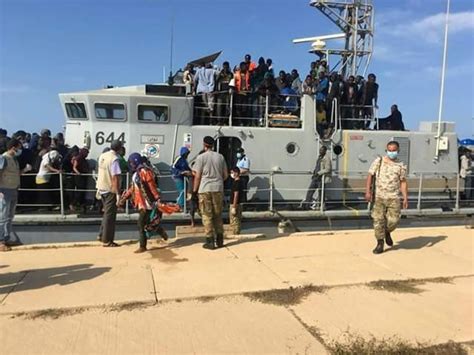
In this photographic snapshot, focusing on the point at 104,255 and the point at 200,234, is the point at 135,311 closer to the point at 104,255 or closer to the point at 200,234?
the point at 104,255

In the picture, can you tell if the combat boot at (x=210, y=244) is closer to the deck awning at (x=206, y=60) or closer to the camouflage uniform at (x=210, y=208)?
the camouflage uniform at (x=210, y=208)

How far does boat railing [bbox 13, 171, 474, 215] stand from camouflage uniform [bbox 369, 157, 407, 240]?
256cm

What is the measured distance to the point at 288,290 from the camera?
4836 mm

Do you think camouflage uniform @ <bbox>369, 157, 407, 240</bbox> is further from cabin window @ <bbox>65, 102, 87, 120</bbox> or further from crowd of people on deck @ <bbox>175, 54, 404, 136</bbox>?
cabin window @ <bbox>65, 102, 87, 120</bbox>

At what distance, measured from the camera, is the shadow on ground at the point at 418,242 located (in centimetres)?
700

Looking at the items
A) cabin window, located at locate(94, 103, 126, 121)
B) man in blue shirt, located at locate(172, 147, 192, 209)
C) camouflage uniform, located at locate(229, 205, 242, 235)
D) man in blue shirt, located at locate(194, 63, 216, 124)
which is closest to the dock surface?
camouflage uniform, located at locate(229, 205, 242, 235)

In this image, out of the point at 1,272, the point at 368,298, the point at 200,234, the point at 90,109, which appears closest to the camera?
the point at 368,298

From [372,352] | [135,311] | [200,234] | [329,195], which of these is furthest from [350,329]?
[329,195]

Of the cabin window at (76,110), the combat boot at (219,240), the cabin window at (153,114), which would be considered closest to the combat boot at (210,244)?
the combat boot at (219,240)

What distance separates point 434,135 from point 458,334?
314 inches

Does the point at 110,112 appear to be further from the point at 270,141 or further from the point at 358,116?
the point at 358,116

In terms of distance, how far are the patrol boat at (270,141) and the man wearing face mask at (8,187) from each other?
2735 mm

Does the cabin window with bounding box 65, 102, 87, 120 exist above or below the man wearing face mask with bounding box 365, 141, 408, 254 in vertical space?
above

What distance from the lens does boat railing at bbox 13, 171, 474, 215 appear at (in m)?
8.92
